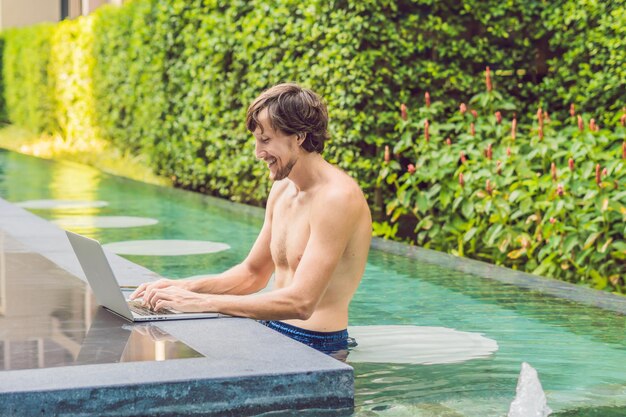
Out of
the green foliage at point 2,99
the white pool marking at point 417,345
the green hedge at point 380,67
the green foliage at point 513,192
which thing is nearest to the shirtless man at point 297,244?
the white pool marking at point 417,345

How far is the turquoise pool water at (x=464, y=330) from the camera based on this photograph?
402 centimetres

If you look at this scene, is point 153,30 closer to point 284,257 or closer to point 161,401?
point 284,257

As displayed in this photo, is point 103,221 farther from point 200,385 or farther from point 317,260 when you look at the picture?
point 200,385

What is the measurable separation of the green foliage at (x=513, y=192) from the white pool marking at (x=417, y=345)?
2.22 meters

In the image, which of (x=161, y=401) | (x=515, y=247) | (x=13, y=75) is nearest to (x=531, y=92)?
(x=515, y=247)

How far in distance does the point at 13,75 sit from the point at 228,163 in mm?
14314

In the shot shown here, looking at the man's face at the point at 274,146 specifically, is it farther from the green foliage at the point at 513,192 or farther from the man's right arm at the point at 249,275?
the green foliage at the point at 513,192

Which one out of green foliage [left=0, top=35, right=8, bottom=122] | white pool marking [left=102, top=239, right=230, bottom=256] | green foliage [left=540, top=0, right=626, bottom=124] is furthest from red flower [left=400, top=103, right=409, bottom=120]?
green foliage [left=0, top=35, right=8, bottom=122]

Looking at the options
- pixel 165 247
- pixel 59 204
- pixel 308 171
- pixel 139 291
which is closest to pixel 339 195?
pixel 308 171

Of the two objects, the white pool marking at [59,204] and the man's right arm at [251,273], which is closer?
the man's right arm at [251,273]

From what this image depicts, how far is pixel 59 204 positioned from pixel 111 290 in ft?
24.1

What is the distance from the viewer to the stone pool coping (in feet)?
10.9

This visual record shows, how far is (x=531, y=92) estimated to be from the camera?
10.5 meters

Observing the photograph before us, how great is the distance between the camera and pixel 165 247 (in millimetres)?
8453
